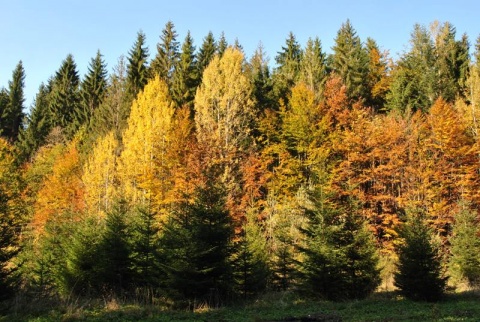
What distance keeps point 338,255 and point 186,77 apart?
29.4 metres

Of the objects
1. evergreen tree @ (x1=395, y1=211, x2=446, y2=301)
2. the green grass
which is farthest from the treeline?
the green grass

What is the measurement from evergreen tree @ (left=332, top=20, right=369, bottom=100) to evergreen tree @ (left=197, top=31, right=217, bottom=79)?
1486 cm

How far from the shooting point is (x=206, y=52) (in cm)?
4481

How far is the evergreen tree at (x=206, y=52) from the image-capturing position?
143 ft

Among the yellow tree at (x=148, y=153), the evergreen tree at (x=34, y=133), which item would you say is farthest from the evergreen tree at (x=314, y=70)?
the evergreen tree at (x=34, y=133)

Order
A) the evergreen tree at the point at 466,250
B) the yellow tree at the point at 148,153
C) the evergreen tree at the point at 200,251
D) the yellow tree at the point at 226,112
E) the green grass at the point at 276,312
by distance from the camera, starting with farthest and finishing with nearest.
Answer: the yellow tree at the point at 226,112, the yellow tree at the point at 148,153, the evergreen tree at the point at 466,250, the evergreen tree at the point at 200,251, the green grass at the point at 276,312

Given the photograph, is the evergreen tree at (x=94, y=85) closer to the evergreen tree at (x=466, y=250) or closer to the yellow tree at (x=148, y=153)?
the yellow tree at (x=148, y=153)

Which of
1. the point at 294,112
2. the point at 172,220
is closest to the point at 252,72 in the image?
the point at 294,112

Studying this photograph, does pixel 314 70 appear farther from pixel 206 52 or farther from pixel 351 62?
pixel 206 52

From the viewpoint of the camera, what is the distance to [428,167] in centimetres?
2728

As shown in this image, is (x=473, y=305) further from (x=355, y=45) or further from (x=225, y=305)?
Result: (x=355, y=45)

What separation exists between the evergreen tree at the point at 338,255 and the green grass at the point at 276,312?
2.88ft

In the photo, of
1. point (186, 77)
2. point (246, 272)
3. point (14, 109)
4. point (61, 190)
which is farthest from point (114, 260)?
point (14, 109)

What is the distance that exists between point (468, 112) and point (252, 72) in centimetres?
2108
